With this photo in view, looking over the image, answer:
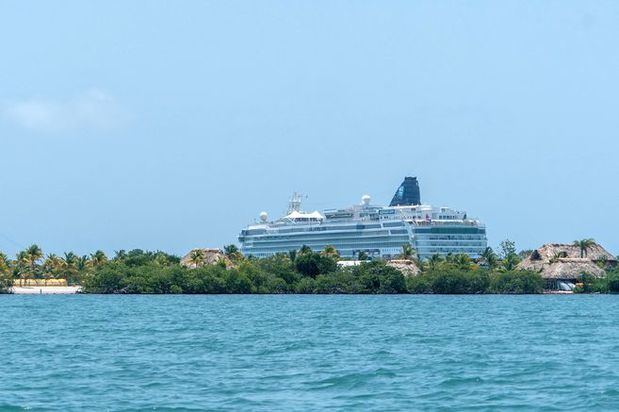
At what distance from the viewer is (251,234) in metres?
186

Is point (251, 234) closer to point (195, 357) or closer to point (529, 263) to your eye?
point (529, 263)

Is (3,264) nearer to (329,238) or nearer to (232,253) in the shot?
(232,253)

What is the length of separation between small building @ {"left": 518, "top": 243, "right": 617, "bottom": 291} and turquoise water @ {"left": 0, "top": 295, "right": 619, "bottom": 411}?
56413 mm

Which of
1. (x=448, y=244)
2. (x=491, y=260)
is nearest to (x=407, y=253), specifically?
(x=491, y=260)

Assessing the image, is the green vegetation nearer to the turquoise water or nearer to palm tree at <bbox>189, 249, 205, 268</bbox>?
palm tree at <bbox>189, 249, 205, 268</bbox>

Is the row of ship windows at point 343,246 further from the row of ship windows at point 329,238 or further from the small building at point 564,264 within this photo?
the small building at point 564,264

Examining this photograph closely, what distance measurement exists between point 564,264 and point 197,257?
3943 centimetres

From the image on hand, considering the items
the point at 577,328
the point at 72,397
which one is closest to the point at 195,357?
the point at 72,397

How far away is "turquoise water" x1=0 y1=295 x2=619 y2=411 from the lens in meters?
30.9

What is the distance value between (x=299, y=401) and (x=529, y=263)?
10475 centimetres

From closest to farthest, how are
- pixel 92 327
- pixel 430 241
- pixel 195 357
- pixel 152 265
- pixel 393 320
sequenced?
1. pixel 195 357
2. pixel 92 327
3. pixel 393 320
4. pixel 152 265
5. pixel 430 241


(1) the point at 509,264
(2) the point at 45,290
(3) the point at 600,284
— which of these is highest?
(1) the point at 509,264

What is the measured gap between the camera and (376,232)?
6742 inches

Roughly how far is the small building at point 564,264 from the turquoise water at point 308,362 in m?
56.4
